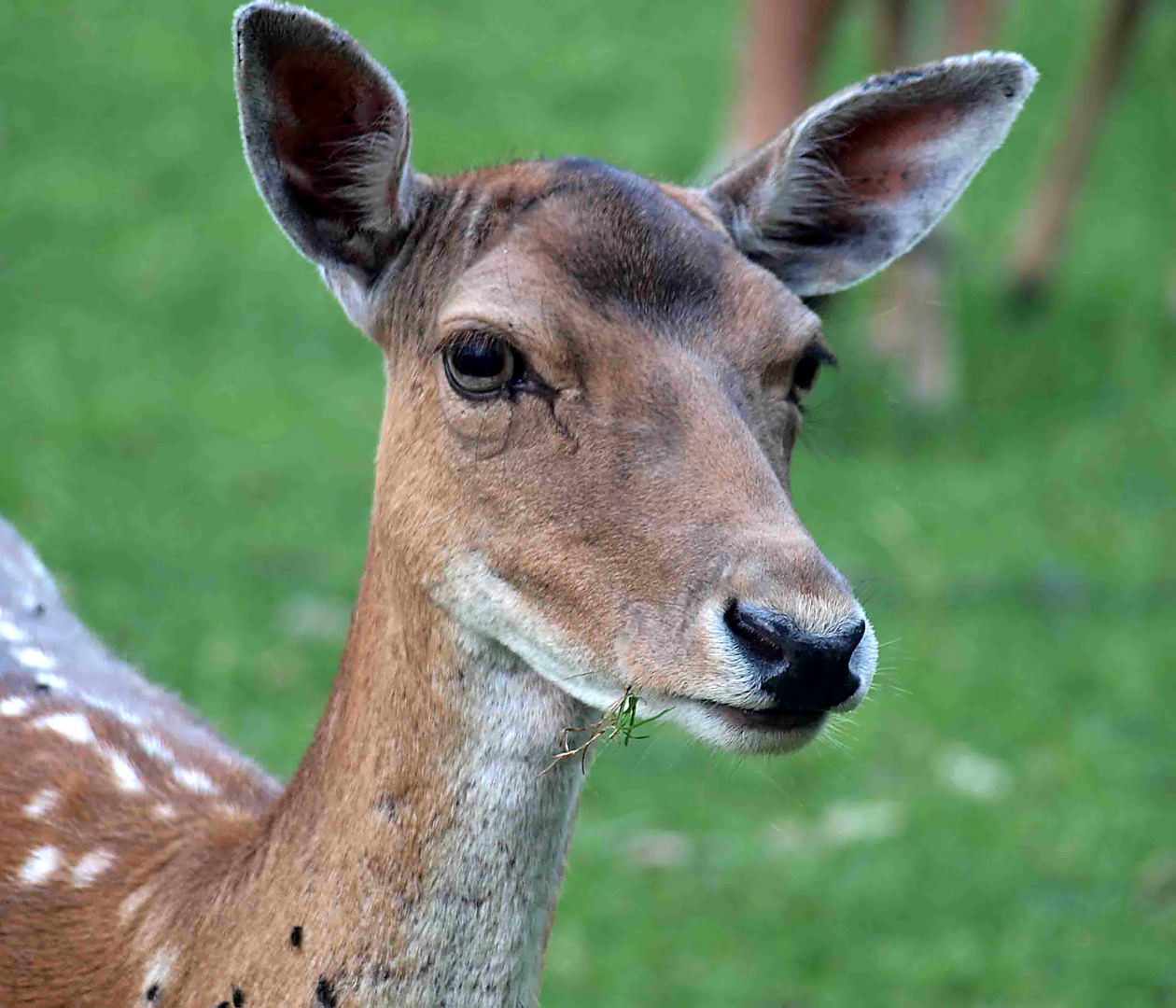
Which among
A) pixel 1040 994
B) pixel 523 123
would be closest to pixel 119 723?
pixel 1040 994

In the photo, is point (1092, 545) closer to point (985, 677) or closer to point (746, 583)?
point (985, 677)

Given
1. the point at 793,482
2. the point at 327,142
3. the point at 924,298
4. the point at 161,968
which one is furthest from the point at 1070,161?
the point at 161,968

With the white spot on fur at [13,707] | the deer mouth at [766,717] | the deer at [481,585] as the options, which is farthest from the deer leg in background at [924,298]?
the deer mouth at [766,717]

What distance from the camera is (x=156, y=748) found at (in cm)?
373

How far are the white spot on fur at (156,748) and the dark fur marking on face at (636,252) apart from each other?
55.7 inches

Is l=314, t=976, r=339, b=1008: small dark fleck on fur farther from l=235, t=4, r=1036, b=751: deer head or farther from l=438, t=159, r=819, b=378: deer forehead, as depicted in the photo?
l=438, t=159, r=819, b=378: deer forehead

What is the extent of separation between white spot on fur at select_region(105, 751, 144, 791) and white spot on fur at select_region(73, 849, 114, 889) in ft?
0.60

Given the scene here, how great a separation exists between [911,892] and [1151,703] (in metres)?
1.73

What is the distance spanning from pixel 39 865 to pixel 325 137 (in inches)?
57.7

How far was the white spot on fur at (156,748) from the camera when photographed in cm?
369

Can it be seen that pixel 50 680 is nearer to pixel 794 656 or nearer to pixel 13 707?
pixel 13 707

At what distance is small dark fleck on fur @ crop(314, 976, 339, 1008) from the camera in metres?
2.93

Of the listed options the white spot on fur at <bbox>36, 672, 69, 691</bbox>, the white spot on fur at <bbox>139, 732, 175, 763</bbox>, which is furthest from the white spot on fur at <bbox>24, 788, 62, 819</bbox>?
the white spot on fur at <bbox>36, 672, 69, 691</bbox>

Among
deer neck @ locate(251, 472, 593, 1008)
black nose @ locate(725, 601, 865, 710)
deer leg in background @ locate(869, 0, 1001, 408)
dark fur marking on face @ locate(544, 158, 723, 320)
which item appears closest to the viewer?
black nose @ locate(725, 601, 865, 710)
